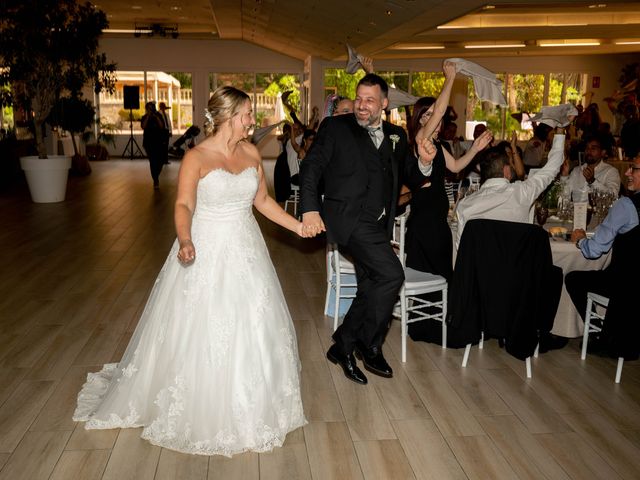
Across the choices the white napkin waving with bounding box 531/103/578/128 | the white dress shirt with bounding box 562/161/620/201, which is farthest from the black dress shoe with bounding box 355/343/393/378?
the white dress shirt with bounding box 562/161/620/201

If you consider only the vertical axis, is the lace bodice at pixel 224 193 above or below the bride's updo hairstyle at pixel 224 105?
below

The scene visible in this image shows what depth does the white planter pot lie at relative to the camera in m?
10.2

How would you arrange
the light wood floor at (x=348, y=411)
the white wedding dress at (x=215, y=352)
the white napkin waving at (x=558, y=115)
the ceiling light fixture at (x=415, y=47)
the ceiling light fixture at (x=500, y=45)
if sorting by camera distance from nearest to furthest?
the light wood floor at (x=348, y=411) < the white wedding dress at (x=215, y=352) < the white napkin waving at (x=558, y=115) < the ceiling light fixture at (x=500, y=45) < the ceiling light fixture at (x=415, y=47)

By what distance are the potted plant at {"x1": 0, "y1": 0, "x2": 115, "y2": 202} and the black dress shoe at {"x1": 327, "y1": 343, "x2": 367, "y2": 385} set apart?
7.39 meters

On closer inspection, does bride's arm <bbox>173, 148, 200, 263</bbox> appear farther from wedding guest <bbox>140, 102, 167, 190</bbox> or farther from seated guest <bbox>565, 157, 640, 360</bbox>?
wedding guest <bbox>140, 102, 167, 190</bbox>

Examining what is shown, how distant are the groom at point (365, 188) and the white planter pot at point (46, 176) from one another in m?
7.71

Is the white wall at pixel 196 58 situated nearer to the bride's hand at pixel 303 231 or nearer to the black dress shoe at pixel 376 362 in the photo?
the black dress shoe at pixel 376 362

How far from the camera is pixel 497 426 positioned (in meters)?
3.22

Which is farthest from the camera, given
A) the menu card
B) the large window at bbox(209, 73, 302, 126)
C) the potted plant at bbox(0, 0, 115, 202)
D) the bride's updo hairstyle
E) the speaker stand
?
the large window at bbox(209, 73, 302, 126)

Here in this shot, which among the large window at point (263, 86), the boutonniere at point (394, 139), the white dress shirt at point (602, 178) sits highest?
the large window at point (263, 86)

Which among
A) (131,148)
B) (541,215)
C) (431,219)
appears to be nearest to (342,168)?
(431,219)

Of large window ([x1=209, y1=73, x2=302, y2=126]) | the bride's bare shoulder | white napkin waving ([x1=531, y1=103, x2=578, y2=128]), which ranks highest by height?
large window ([x1=209, y1=73, x2=302, y2=126])

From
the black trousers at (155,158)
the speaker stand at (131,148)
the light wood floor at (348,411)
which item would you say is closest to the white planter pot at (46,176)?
the black trousers at (155,158)

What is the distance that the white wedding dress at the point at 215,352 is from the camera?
293cm
